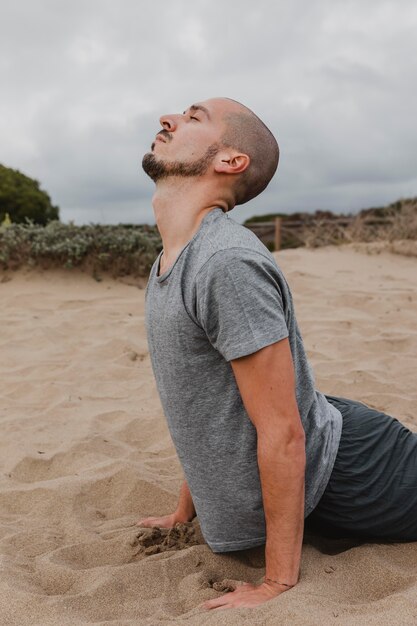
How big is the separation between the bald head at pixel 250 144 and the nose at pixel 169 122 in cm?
16

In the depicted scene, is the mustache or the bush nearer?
the mustache

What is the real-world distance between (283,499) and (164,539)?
746 mm

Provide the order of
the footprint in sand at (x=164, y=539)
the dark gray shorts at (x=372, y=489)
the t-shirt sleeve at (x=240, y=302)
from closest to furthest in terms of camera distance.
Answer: the t-shirt sleeve at (x=240, y=302)
the dark gray shorts at (x=372, y=489)
the footprint in sand at (x=164, y=539)

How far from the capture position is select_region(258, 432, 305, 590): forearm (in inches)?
72.9

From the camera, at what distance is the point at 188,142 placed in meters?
2.08

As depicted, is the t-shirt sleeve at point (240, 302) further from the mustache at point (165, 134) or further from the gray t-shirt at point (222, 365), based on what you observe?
the mustache at point (165, 134)

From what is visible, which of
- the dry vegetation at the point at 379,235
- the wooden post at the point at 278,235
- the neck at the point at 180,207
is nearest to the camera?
the neck at the point at 180,207

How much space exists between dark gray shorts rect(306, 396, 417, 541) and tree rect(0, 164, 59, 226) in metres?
8.75

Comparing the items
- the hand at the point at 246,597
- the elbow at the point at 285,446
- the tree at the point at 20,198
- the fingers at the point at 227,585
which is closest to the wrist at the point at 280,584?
the hand at the point at 246,597

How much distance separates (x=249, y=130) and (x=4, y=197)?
8906 mm

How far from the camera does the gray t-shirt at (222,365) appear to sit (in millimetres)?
1815

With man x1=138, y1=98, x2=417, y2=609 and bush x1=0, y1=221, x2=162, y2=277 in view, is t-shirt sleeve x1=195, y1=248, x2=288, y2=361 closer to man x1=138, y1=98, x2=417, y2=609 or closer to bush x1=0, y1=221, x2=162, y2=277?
man x1=138, y1=98, x2=417, y2=609

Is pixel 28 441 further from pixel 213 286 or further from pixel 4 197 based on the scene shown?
pixel 4 197

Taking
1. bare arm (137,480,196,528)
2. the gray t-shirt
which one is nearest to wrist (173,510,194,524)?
bare arm (137,480,196,528)
